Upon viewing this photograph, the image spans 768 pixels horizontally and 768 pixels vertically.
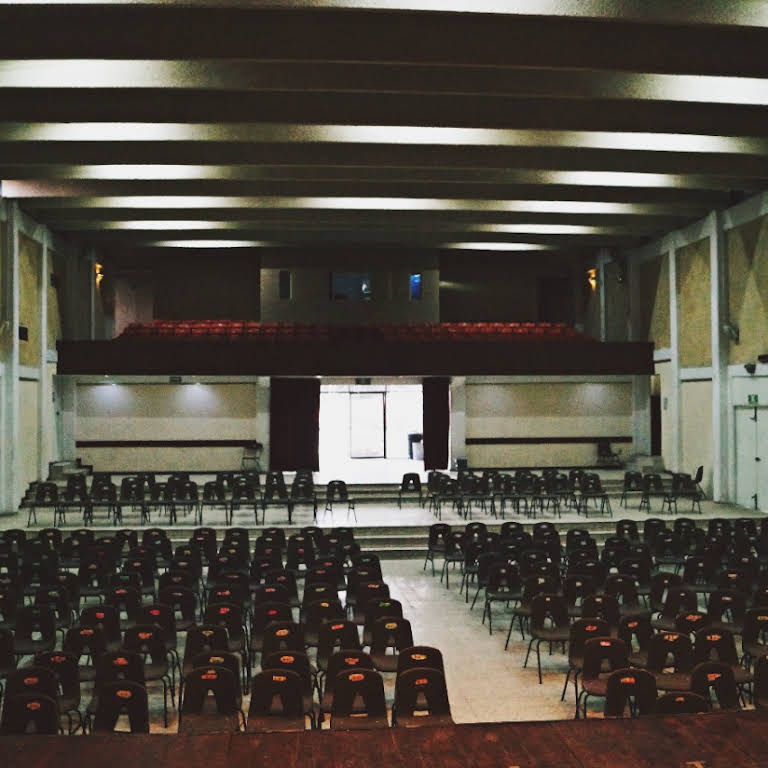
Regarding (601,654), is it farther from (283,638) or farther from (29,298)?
(29,298)

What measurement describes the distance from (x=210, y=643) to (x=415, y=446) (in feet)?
55.1

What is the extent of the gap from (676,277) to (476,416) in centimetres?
634

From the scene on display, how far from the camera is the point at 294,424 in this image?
22.4 metres

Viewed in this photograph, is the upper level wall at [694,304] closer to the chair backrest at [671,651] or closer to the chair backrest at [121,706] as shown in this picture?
the chair backrest at [671,651]

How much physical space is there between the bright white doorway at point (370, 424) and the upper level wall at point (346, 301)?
258cm

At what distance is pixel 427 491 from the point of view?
18688 mm

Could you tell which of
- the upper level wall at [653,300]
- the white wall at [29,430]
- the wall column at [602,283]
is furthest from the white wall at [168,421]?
the upper level wall at [653,300]

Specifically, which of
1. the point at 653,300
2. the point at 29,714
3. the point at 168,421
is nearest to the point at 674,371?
the point at 653,300

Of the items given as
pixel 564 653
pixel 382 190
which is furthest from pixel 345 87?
pixel 564 653

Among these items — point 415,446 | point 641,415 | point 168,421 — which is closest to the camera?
point 168,421

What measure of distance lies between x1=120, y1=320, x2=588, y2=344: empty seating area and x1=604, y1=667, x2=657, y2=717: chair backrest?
16.2 meters

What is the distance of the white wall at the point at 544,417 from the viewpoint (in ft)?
74.3

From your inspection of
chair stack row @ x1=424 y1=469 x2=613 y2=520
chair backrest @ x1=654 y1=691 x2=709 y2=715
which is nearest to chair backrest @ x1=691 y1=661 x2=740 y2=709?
chair backrest @ x1=654 y1=691 x2=709 y2=715

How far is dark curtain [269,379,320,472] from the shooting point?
22.3 meters
